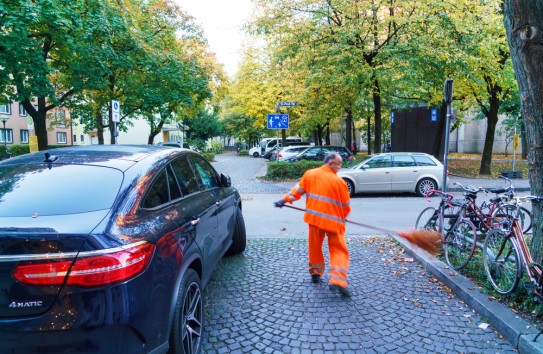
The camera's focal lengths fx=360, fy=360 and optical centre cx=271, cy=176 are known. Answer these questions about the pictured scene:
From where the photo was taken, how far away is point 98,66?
13.7 metres

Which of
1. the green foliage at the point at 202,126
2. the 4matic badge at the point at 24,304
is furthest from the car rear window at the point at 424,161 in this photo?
the green foliage at the point at 202,126

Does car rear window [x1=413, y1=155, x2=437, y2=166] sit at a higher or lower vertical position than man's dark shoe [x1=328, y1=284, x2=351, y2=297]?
higher

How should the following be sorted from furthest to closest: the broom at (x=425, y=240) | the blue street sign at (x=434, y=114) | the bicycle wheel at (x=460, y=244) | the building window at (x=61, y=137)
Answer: the building window at (x=61, y=137) → the blue street sign at (x=434, y=114) → the broom at (x=425, y=240) → the bicycle wheel at (x=460, y=244)

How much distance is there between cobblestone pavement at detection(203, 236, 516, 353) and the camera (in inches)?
124

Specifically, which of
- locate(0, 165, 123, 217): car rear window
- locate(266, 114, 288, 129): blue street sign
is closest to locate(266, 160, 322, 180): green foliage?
locate(266, 114, 288, 129): blue street sign

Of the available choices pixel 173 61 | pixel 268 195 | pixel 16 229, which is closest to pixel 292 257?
pixel 16 229

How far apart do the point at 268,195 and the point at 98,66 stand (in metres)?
8.17

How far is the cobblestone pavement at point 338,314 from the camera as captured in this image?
10.4 feet

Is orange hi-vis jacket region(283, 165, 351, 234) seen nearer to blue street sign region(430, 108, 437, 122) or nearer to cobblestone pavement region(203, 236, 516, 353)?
cobblestone pavement region(203, 236, 516, 353)

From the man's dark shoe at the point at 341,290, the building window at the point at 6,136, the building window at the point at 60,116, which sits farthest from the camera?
the building window at the point at 6,136

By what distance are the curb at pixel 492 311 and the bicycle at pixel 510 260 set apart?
23 centimetres

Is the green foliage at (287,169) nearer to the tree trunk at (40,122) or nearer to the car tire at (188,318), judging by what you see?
the tree trunk at (40,122)

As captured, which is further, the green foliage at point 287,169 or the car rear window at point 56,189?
the green foliage at point 287,169

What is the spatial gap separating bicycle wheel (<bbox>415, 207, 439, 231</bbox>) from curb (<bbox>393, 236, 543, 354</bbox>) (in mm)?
812
